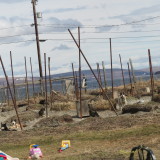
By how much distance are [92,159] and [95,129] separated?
6.78 meters

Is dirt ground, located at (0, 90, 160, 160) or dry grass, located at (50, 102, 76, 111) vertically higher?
dirt ground, located at (0, 90, 160, 160)

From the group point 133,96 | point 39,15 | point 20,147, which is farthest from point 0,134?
point 39,15

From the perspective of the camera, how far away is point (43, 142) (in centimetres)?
1753

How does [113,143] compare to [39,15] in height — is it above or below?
below

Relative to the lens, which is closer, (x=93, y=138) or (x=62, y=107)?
(x=93, y=138)

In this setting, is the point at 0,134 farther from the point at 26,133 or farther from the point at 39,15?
the point at 39,15

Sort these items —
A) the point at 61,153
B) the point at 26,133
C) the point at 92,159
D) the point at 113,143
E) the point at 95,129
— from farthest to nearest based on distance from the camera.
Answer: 1. the point at 26,133
2. the point at 95,129
3. the point at 113,143
4. the point at 61,153
5. the point at 92,159

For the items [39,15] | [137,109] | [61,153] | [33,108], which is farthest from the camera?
[39,15]

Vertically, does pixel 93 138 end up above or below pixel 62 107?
above

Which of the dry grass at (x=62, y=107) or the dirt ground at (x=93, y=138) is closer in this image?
the dirt ground at (x=93, y=138)

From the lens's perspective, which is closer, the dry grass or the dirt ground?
the dirt ground

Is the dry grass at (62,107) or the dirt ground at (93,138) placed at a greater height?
the dirt ground at (93,138)

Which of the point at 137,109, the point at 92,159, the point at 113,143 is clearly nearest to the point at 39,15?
the point at 137,109

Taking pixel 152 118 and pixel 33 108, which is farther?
→ pixel 33 108
